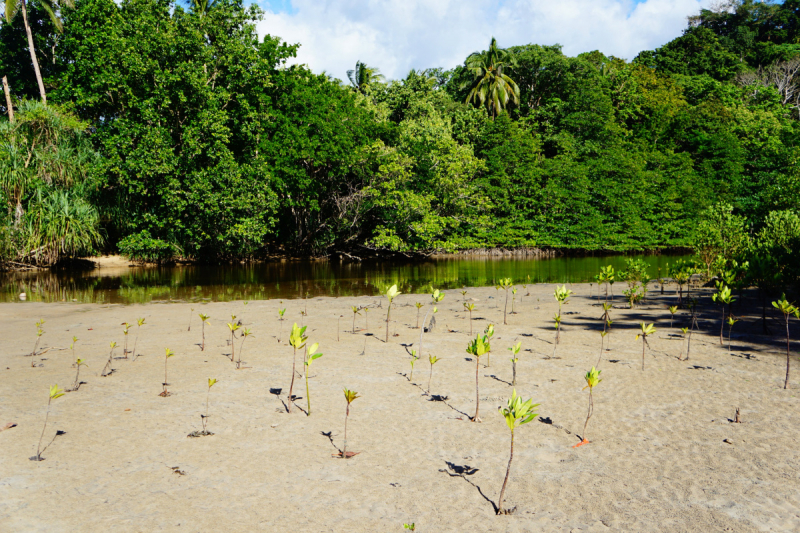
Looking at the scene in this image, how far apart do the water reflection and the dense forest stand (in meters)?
2.54

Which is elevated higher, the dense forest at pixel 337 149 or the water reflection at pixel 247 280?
the dense forest at pixel 337 149

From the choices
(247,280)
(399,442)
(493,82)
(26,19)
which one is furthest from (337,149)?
(399,442)

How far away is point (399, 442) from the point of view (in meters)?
5.38

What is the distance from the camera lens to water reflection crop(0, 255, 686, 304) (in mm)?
18031

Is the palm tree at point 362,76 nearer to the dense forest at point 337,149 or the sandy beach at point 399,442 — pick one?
the dense forest at point 337,149

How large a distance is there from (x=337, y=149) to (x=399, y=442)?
90.1ft

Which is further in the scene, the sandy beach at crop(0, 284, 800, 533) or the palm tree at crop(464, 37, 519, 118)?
the palm tree at crop(464, 37, 519, 118)

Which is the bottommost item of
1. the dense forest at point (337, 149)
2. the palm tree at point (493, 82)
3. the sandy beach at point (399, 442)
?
the sandy beach at point (399, 442)

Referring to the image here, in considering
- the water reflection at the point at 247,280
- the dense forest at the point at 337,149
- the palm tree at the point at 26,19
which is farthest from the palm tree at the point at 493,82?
the palm tree at the point at 26,19

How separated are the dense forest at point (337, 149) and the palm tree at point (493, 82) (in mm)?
211

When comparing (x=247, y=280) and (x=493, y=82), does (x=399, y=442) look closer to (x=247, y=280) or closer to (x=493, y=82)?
(x=247, y=280)

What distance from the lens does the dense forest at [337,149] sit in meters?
27.4

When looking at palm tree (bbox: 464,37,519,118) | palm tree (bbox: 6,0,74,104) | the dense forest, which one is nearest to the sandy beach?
the dense forest

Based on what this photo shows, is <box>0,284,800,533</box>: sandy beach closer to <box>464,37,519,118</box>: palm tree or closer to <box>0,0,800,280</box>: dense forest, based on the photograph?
<box>0,0,800,280</box>: dense forest
